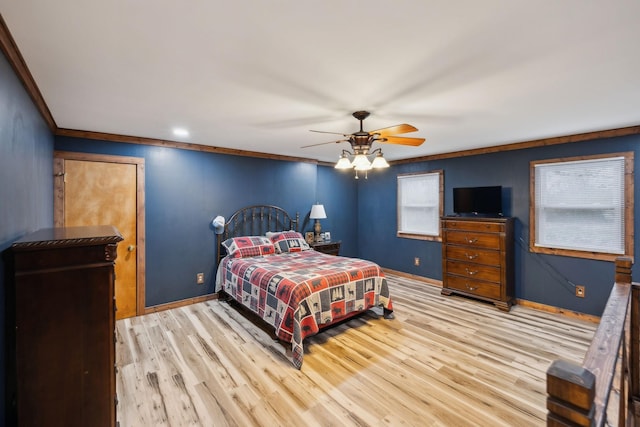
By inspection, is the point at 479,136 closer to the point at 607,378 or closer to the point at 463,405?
the point at 463,405

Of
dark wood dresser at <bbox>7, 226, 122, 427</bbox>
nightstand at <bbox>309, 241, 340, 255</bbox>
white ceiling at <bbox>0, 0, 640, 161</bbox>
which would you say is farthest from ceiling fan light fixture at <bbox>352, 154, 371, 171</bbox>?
nightstand at <bbox>309, 241, 340, 255</bbox>

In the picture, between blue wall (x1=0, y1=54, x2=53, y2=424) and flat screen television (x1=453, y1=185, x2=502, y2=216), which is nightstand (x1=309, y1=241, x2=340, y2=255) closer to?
flat screen television (x1=453, y1=185, x2=502, y2=216)

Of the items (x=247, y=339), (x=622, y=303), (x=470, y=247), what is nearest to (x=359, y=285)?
(x=247, y=339)

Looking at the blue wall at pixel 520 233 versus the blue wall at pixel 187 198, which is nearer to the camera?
the blue wall at pixel 520 233

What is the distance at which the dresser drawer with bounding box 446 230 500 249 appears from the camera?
419 centimetres

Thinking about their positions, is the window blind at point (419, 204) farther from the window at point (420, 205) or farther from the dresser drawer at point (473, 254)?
the dresser drawer at point (473, 254)

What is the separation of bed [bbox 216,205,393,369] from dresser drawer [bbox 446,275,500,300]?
1524 millimetres

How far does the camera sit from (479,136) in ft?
12.8

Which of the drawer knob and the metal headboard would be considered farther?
the metal headboard

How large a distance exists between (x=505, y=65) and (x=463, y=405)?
7.93ft

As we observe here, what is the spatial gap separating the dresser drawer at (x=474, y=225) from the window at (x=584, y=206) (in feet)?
1.71

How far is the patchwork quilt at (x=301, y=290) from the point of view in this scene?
291 cm

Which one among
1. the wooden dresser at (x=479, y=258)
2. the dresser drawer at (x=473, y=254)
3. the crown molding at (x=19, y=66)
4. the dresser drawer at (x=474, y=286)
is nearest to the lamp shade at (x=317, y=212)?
the wooden dresser at (x=479, y=258)

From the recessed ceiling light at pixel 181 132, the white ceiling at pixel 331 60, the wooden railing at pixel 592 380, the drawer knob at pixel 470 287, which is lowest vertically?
the drawer knob at pixel 470 287
